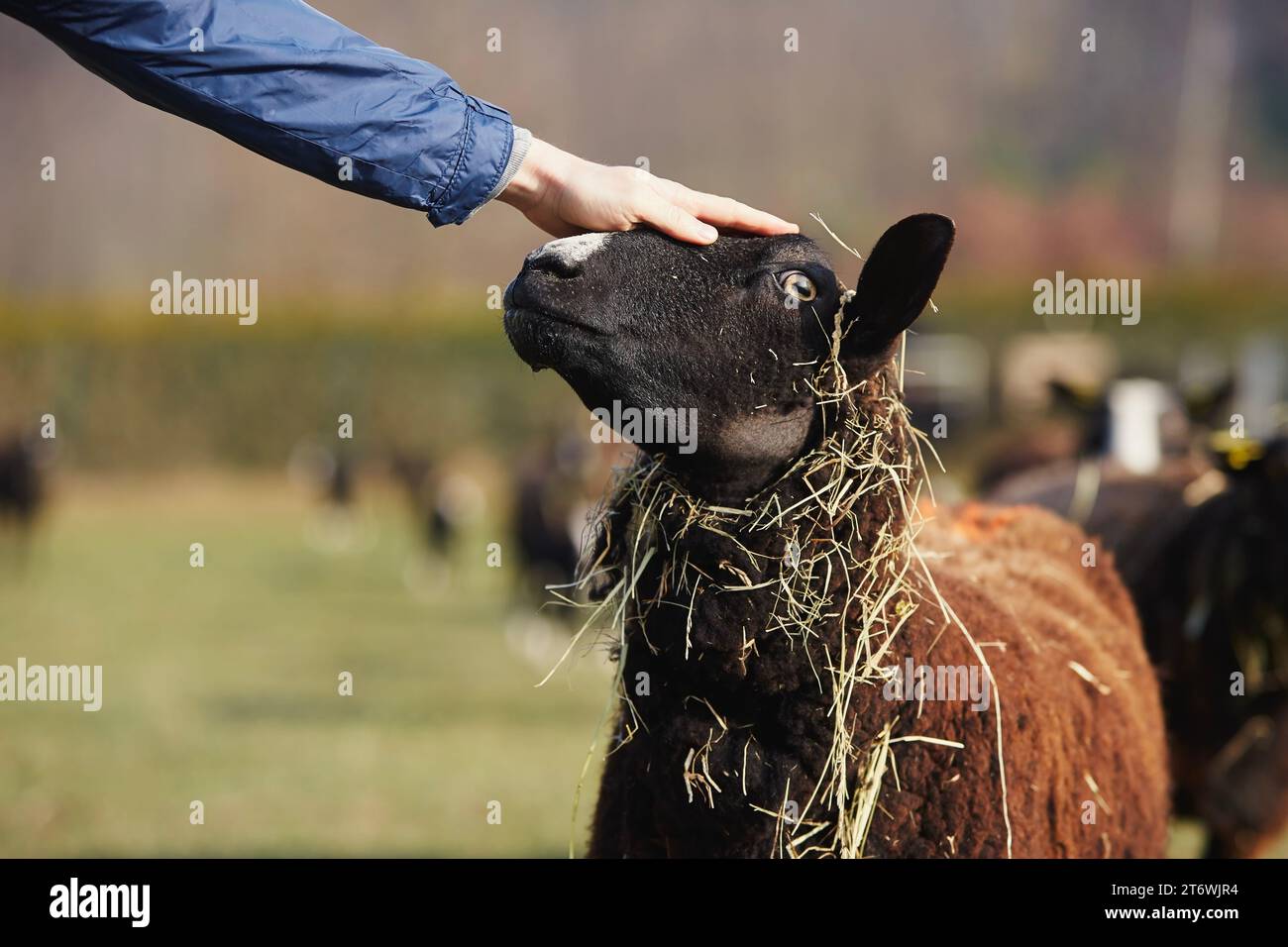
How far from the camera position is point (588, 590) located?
373cm

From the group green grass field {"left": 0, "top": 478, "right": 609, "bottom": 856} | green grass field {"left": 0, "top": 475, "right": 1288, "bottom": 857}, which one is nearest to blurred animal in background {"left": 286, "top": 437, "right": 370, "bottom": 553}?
green grass field {"left": 0, "top": 475, "right": 1288, "bottom": 857}

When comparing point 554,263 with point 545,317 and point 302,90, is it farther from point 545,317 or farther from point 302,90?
point 302,90

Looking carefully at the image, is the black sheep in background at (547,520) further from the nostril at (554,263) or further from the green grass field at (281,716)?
the nostril at (554,263)

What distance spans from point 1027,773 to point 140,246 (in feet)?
170

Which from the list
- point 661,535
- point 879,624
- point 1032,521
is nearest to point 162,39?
point 661,535

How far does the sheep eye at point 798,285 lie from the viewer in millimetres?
3330

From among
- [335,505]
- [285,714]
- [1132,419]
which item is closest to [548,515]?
[285,714]

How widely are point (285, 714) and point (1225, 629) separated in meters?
7.84

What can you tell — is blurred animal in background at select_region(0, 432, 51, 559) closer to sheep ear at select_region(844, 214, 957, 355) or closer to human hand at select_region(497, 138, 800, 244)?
human hand at select_region(497, 138, 800, 244)

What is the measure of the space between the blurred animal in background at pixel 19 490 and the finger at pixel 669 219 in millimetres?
20257

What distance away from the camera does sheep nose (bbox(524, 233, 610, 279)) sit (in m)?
3.21

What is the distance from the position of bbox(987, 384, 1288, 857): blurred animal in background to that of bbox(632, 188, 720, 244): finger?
133 inches

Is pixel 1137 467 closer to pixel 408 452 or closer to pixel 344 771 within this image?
pixel 344 771

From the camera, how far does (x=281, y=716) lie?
432 inches
